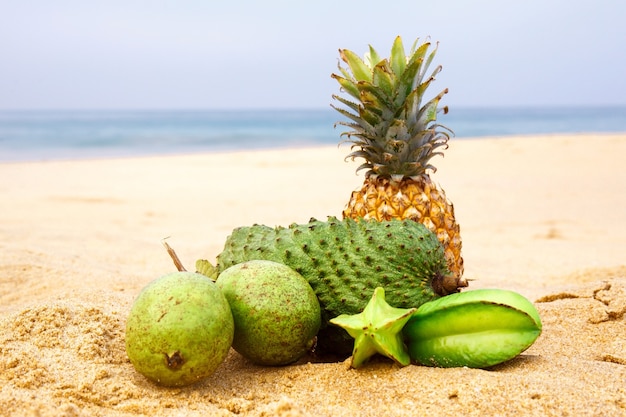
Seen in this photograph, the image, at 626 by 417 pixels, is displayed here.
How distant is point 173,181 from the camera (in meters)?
13.9

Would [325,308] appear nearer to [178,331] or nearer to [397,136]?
[178,331]

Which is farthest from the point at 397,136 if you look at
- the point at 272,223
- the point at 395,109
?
the point at 272,223

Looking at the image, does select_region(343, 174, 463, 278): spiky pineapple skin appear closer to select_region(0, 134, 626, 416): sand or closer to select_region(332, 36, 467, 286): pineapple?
select_region(332, 36, 467, 286): pineapple

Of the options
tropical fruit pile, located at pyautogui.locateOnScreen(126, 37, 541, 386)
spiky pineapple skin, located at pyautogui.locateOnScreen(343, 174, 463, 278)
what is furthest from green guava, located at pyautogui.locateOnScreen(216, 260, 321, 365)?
spiky pineapple skin, located at pyautogui.locateOnScreen(343, 174, 463, 278)

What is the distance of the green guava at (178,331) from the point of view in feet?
7.86

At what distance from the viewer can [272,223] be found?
340 inches

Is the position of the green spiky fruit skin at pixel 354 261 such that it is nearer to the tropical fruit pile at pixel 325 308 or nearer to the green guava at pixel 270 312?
the tropical fruit pile at pixel 325 308

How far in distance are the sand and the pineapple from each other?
3.22ft

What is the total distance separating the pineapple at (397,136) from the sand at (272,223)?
982 millimetres

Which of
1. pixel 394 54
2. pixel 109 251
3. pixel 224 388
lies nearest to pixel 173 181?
pixel 109 251

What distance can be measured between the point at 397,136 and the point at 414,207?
1.56 ft

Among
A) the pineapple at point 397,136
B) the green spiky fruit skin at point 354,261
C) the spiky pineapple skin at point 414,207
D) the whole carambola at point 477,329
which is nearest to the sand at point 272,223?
the whole carambola at point 477,329

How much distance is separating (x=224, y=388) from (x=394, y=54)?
2327 mm

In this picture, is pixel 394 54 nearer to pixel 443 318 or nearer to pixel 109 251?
pixel 443 318
